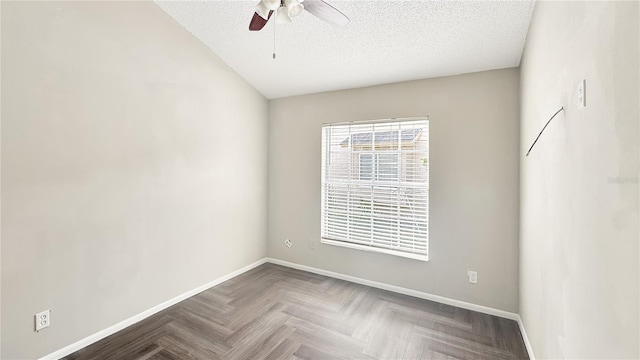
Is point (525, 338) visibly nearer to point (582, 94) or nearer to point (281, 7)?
point (582, 94)

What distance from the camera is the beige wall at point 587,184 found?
2.49 ft

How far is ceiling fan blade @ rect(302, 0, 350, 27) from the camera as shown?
172 centimetres

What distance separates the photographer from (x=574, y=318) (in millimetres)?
1162

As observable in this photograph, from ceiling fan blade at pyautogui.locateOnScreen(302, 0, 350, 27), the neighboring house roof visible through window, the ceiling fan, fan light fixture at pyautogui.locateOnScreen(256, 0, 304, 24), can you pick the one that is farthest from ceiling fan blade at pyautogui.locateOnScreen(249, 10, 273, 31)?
the neighboring house roof visible through window

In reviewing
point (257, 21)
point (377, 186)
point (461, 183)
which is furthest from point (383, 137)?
point (257, 21)

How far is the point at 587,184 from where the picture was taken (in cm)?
105

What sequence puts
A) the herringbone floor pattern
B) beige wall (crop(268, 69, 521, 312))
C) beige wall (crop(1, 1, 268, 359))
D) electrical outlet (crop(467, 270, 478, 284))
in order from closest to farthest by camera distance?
beige wall (crop(1, 1, 268, 359)) → the herringbone floor pattern → beige wall (crop(268, 69, 521, 312)) → electrical outlet (crop(467, 270, 478, 284))

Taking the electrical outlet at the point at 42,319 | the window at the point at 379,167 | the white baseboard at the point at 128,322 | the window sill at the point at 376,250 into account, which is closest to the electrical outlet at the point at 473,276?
the window sill at the point at 376,250

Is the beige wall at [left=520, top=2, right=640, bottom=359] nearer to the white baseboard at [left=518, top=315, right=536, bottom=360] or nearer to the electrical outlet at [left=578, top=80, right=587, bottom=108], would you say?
the electrical outlet at [left=578, top=80, right=587, bottom=108]

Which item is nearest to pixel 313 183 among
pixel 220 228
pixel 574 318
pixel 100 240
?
pixel 220 228

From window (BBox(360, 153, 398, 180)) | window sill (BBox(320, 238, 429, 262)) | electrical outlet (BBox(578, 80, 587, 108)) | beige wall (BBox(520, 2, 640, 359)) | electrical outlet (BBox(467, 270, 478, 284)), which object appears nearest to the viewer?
beige wall (BBox(520, 2, 640, 359))

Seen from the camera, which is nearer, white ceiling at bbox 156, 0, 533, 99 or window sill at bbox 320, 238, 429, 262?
white ceiling at bbox 156, 0, 533, 99

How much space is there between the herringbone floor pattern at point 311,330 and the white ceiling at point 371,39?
2.53 m

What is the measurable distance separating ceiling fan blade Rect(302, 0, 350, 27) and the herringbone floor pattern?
251cm
